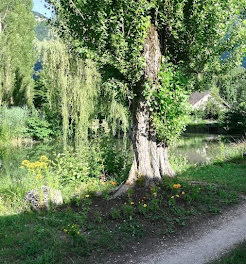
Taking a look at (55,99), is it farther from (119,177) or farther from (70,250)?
(70,250)

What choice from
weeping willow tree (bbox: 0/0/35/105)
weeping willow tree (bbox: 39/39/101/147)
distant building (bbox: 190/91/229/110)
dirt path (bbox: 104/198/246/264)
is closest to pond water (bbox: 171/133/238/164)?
dirt path (bbox: 104/198/246/264)

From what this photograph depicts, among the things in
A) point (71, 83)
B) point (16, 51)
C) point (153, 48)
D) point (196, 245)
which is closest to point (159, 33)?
point (153, 48)

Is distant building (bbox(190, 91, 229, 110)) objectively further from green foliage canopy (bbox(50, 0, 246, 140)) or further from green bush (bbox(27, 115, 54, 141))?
green foliage canopy (bbox(50, 0, 246, 140))

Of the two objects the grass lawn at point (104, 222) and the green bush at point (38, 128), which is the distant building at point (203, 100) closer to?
the green bush at point (38, 128)

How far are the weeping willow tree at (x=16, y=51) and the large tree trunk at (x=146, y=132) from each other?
19.9 meters

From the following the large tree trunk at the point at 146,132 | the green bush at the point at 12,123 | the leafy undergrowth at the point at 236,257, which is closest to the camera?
the leafy undergrowth at the point at 236,257

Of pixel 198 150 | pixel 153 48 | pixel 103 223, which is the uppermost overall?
pixel 153 48

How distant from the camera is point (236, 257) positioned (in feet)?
12.7

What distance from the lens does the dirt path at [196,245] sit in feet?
13.3

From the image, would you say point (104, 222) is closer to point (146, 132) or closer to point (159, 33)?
point (146, 132)

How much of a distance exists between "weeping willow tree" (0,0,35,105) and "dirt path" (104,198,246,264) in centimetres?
2187

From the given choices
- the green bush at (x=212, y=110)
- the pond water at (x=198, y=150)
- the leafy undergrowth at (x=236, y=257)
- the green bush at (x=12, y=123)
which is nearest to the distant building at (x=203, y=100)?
the green bush at (x=212, y=110)

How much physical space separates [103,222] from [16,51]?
77.9 feet

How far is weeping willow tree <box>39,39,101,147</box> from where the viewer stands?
1550 cm
